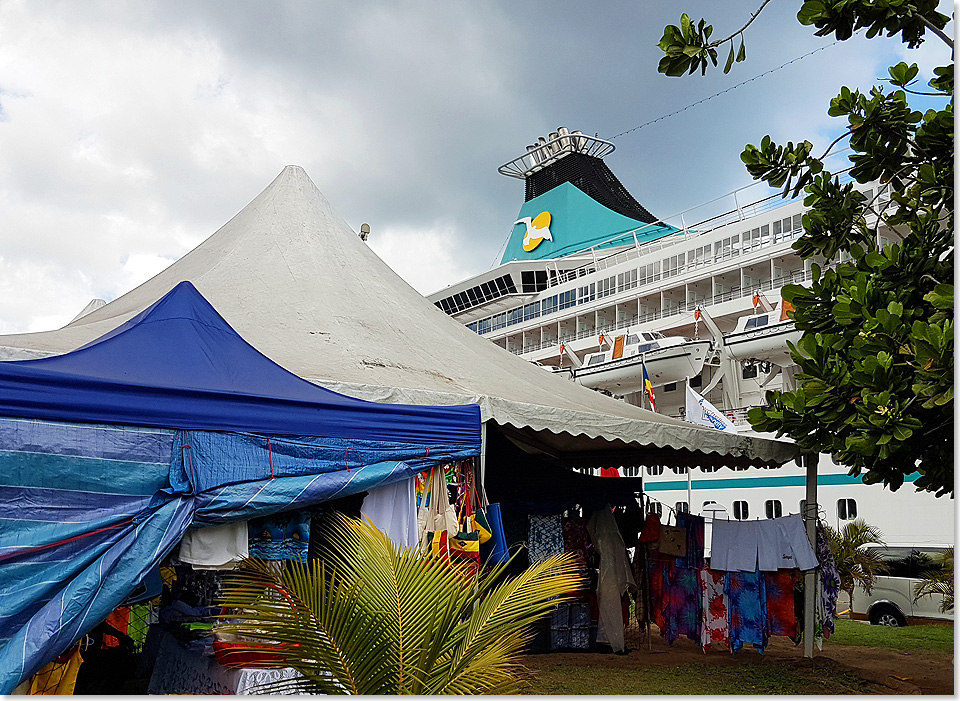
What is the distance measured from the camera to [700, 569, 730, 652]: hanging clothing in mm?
7461

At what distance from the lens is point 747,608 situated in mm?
7367

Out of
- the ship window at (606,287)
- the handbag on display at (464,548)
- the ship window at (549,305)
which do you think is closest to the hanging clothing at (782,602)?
the handbag on display at (464,548)

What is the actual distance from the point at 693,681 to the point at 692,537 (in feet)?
5.61

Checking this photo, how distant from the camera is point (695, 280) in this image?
23.9 meters

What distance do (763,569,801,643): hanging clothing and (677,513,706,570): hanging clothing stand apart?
0.76 metres

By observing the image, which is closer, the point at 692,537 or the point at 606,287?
the point at 692,537

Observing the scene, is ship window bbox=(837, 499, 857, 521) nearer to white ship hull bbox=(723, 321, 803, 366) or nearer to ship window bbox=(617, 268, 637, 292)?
white ship hull bbox=(723, 321, 803, 366)

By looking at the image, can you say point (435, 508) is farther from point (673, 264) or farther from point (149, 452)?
point (673, 264)

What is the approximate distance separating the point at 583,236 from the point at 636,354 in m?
13.2

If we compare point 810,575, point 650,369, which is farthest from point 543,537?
point 650,369

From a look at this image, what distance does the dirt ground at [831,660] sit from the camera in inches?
267

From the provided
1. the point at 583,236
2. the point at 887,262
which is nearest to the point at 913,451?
the point at 887,262

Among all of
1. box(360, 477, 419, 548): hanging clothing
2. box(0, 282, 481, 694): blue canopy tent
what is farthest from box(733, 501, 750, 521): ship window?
box(360, 477, 419, 548): hanging clothing

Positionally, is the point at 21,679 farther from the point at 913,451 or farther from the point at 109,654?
the point at 913,451
